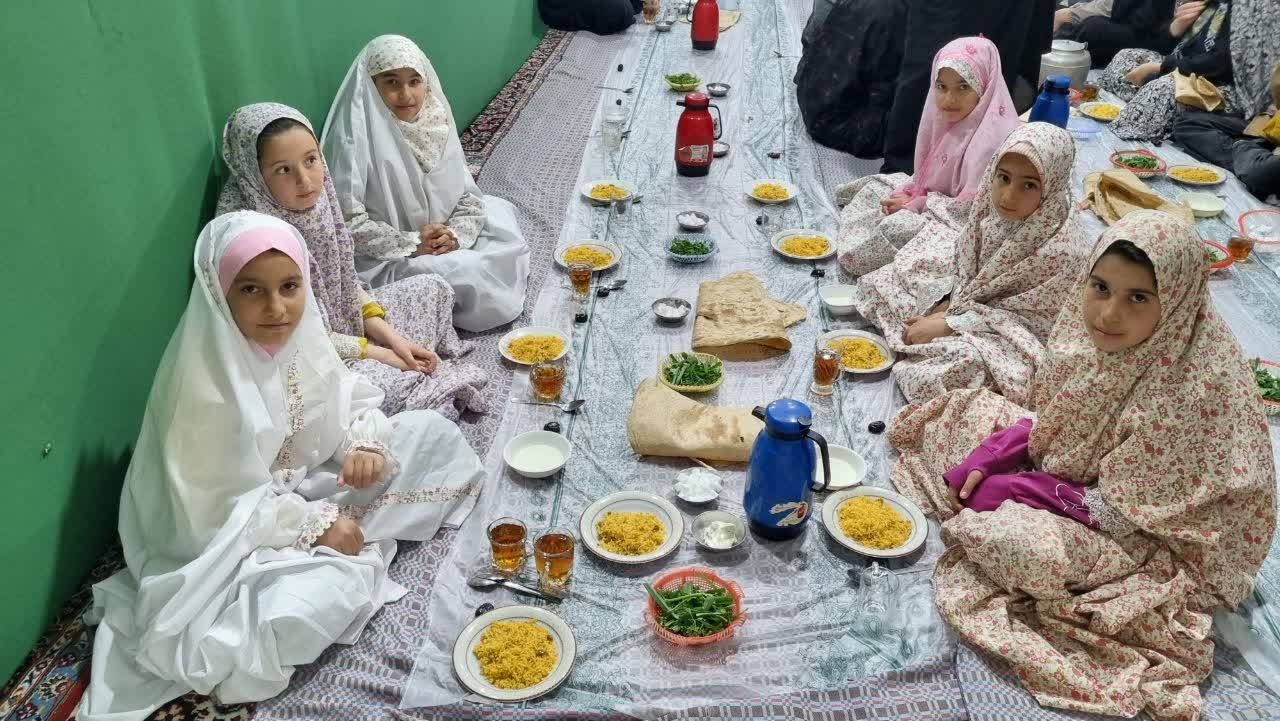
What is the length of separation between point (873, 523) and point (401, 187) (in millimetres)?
2092

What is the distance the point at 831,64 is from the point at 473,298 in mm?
2689

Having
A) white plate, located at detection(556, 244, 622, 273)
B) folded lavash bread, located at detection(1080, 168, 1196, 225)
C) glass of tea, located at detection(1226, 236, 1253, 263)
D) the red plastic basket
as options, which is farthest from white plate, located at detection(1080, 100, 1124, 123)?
the red plastic basket

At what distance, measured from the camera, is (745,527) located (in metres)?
2.33

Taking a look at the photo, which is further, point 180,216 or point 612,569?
point 180,216

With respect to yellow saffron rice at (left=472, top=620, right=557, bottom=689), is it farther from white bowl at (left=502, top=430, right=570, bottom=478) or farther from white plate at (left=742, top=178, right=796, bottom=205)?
white plate at (left=742, top=178, right=796, bottom=205)

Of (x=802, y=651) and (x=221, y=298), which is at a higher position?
(x=221, y=298)

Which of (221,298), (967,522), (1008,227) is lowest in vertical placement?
(967,522)

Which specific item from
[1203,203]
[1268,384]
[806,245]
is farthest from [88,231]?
[1203,203]

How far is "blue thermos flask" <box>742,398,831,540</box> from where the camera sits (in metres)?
2.10

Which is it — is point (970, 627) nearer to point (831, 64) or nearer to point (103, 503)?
point (103, 503)

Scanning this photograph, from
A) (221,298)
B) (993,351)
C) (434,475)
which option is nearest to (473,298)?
(434,475)

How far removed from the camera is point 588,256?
3637 mm

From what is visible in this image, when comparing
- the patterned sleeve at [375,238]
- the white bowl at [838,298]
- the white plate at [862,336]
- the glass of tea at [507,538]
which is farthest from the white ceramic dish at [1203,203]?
the glass of tea at [507,538]

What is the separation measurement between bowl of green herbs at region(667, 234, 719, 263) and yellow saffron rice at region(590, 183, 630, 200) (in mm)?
503
